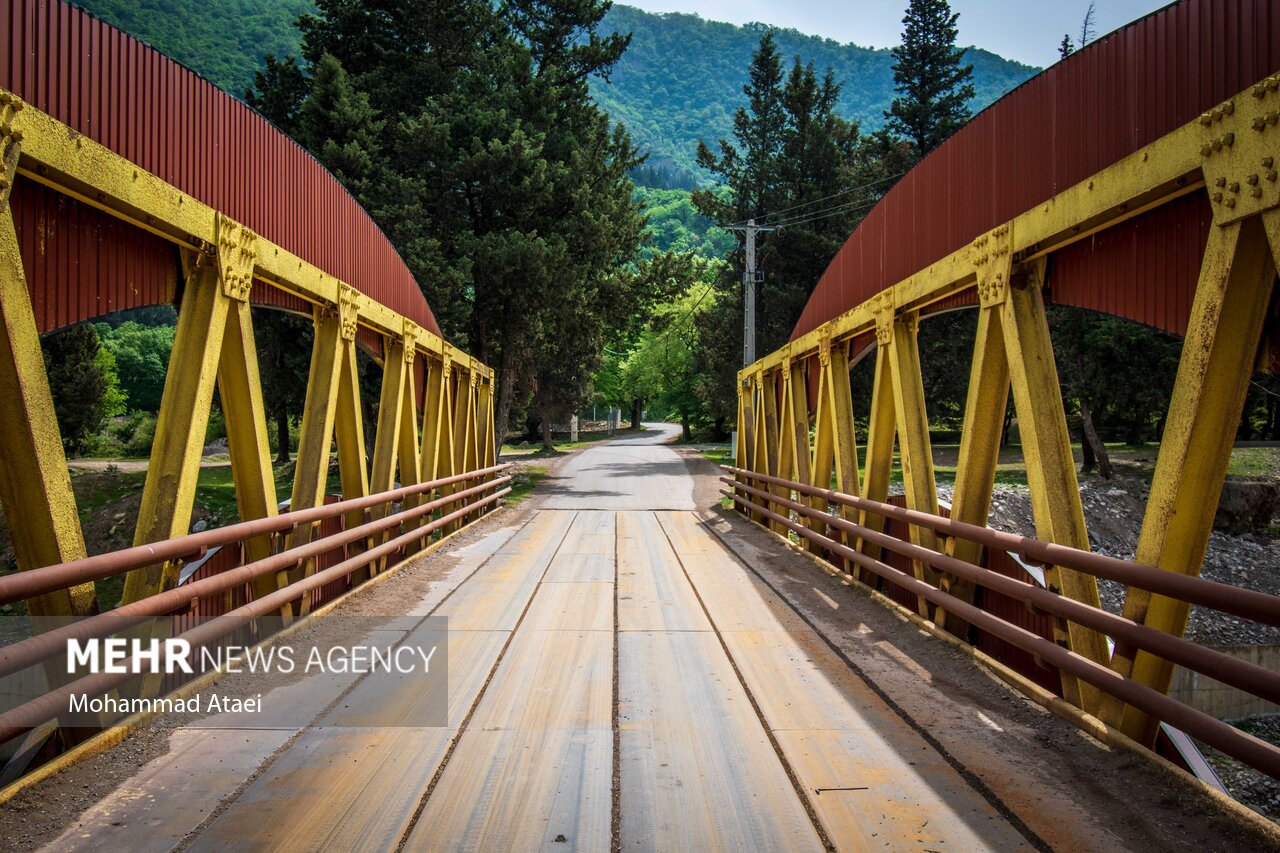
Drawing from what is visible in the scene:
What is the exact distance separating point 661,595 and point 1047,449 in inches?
149

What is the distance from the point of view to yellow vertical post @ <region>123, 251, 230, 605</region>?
4.28 meters

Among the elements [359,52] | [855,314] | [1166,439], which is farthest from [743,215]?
[1166,439]

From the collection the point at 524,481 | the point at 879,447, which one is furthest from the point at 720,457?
the point at 879,447

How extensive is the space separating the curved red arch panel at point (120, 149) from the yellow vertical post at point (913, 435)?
4718mm

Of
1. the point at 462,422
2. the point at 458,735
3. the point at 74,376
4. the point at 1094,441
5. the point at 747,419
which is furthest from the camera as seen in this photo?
the point at 74,376

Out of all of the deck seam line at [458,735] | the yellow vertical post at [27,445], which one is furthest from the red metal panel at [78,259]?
the deck seam line at [458,735]

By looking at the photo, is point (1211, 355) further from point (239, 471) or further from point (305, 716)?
point (239, 471)

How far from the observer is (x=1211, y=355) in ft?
10.1

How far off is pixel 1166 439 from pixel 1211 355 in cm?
42

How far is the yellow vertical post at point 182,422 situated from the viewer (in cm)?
428

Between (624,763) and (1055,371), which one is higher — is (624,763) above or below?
below

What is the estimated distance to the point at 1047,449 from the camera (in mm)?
4387

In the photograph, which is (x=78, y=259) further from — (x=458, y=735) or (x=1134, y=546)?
(x=1134, y=546)

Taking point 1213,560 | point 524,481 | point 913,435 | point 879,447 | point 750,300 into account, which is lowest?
point 1213,560
